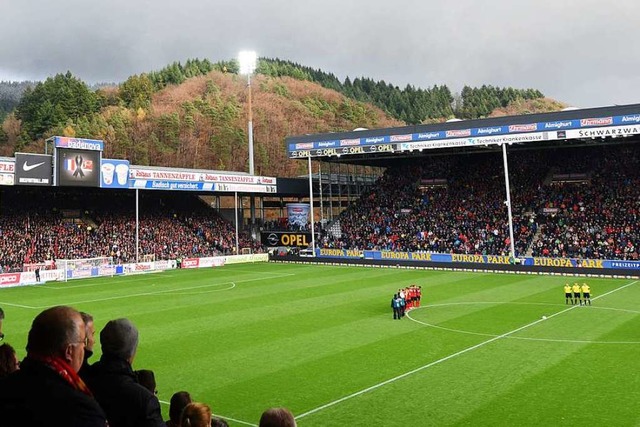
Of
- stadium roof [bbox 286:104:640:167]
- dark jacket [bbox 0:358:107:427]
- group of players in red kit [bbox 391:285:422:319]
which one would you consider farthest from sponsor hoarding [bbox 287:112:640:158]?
dark jacket [bbox 0:358:107:427]

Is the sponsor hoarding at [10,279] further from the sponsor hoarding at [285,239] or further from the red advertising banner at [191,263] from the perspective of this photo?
the sponsor hoarding at [285,239]

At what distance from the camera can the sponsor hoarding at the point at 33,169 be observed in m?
36.6

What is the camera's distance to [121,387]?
12.2ft

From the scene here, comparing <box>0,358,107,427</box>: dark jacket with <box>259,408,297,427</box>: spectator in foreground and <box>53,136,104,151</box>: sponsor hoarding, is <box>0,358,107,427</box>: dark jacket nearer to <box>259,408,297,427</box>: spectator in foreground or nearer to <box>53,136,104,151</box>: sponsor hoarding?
<box>259,408,297,427</box>: spectator in foreground

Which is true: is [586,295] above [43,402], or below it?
below

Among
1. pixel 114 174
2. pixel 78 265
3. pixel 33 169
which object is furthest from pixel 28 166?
pixel 78 265

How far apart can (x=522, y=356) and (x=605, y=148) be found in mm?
35445

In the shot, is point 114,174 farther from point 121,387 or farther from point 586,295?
point 121,387

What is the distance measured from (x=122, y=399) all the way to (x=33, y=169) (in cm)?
3825

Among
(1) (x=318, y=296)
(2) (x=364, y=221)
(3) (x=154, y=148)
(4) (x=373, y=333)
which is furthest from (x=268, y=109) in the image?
(4) (x=373, y=333)

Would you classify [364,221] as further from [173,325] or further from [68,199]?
[173,325]

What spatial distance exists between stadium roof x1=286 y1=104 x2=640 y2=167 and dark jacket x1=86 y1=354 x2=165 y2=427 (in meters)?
36.3

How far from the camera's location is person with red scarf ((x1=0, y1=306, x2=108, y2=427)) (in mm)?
2674

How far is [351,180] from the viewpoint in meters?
55.9
